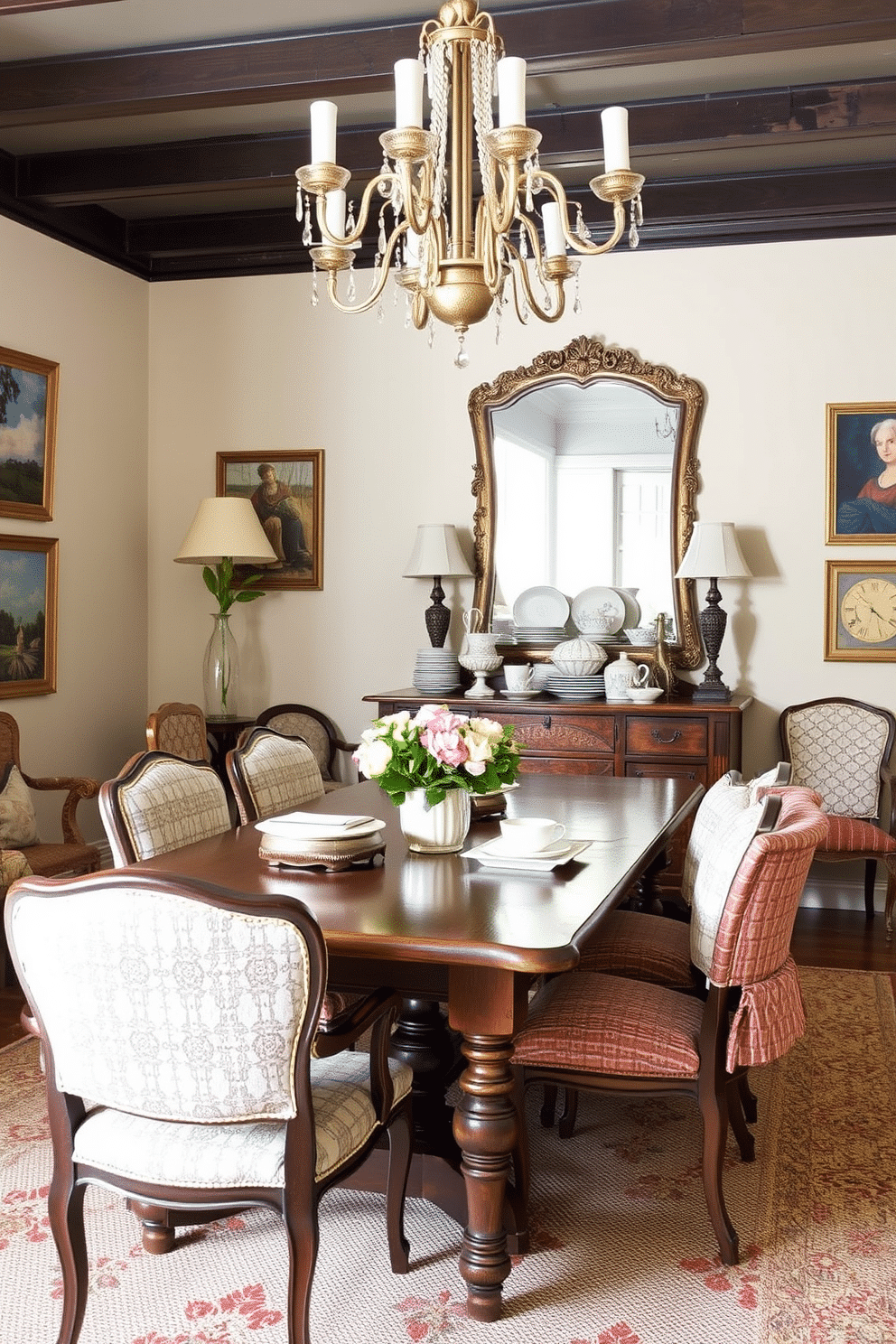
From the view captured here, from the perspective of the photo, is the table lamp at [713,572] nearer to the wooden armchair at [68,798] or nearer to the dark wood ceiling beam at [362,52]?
the dark wood ceiling beam at [362,52]

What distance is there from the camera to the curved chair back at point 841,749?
558 cm

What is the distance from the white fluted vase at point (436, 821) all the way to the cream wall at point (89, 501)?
320cm

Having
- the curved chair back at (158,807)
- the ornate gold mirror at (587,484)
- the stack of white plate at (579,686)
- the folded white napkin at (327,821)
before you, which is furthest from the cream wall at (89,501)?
the folded white napkin at (327,821)

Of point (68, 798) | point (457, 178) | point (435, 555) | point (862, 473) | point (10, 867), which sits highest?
point (457, 178)

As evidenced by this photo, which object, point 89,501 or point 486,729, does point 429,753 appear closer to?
point 486,729

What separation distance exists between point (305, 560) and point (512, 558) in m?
1.11

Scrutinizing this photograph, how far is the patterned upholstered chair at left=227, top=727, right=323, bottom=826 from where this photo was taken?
3662mm

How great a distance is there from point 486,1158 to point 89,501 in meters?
4.57

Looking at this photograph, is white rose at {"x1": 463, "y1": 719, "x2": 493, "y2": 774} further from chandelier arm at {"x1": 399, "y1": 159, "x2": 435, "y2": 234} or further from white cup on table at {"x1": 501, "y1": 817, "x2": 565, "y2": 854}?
chandelier arm at {"x1": 399, "y1": 159, "x2": 435, "y2": 234}

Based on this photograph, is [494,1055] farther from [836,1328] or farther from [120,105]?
[120,105]

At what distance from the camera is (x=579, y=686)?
18.5 ft

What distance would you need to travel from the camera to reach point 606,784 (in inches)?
165

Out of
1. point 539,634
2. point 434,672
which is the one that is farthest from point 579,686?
point 434,672

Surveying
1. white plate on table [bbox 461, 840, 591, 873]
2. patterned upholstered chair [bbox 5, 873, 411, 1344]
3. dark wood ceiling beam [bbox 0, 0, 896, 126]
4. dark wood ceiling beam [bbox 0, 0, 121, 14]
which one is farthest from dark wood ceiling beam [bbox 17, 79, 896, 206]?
patterned upholstered chair [bbox 5, 873, 411, 1344]
